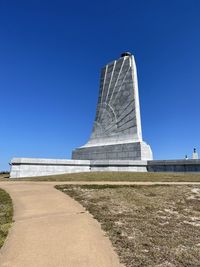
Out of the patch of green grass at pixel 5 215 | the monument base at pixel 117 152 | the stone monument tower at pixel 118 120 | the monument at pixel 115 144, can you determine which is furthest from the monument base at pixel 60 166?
the patch of green grass at pixel 5 215

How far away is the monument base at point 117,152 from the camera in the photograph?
2717 centimetres

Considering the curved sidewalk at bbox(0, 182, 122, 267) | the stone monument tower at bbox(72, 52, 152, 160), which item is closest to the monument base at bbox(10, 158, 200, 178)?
the stone monument tower at bbox(72, 52, 152, 160)

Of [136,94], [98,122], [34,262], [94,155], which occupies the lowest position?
[34,262]

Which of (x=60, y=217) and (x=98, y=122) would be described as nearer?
(x=60, y=217)

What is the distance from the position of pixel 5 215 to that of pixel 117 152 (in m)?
21.8

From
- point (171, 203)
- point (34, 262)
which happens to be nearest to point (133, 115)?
point (171, 203)

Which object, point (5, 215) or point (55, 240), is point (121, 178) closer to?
point (5, 215)

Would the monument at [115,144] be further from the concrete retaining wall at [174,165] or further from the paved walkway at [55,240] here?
the paved walkway at [55,240]

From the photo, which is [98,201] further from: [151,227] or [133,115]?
[133,115]

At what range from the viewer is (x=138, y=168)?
26.0m

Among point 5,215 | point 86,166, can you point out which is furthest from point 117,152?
point 5,215

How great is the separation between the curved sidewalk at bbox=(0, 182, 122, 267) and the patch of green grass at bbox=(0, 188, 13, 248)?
0.43ft

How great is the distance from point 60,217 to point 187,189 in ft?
24.2

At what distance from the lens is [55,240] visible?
18.1 ft
